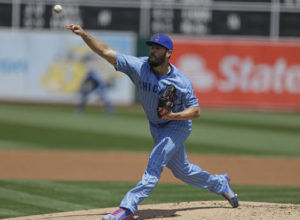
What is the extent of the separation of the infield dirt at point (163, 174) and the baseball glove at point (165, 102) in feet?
3.31

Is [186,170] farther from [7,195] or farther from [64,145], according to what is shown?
[64,145]

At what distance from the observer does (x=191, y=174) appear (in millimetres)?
5988

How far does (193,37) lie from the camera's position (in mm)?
20609

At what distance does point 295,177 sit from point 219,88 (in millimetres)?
11010

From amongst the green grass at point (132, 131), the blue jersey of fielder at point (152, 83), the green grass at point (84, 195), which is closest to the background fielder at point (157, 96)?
the blue jersey of fielder at point (152, 83)

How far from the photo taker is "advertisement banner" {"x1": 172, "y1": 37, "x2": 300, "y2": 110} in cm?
2008

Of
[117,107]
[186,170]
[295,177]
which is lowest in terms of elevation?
[117,107]

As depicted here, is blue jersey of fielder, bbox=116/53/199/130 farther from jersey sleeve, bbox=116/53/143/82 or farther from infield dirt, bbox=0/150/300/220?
infield dirt, bbox=0/150/300/220

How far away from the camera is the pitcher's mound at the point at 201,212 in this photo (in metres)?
5.81

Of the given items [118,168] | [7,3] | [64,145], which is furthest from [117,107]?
[118,168]

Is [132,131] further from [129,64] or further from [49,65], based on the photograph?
[129,64]

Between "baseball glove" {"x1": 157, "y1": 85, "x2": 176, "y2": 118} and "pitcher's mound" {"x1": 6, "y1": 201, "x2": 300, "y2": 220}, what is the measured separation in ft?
3.30

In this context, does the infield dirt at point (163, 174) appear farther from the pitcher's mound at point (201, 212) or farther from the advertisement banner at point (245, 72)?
the advertisement banner at point (245, 72)

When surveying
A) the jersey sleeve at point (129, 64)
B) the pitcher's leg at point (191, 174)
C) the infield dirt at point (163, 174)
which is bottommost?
the infield dirt at point (163, 174)
